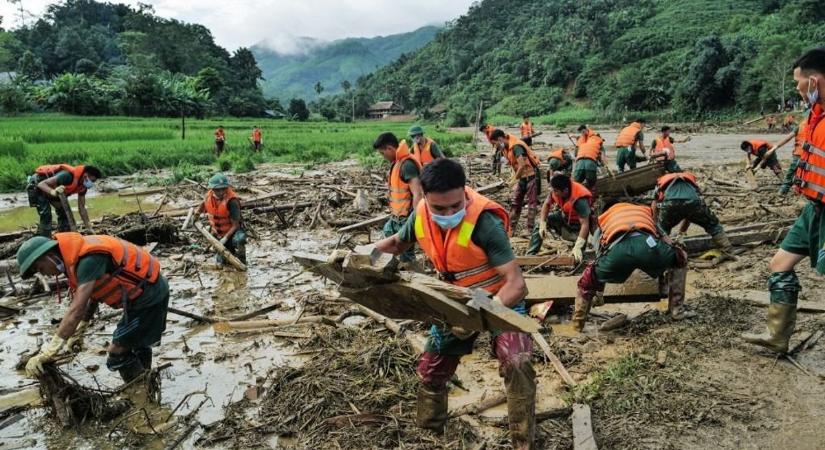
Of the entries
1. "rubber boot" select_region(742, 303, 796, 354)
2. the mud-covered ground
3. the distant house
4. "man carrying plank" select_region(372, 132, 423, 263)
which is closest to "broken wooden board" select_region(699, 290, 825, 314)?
the mud-covered ground

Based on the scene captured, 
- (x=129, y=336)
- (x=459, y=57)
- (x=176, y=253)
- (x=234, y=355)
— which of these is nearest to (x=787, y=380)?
(x=234, y=355)

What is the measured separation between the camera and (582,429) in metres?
3.23

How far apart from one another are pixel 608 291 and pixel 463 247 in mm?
2982

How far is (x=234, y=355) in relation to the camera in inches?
206

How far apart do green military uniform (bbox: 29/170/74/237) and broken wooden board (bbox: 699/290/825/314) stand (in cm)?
943

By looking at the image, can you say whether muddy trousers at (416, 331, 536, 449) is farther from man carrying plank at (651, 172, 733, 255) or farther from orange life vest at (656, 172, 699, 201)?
orange life vest at (656, 172, 699, 201)

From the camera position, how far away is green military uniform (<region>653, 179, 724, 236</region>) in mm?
6539

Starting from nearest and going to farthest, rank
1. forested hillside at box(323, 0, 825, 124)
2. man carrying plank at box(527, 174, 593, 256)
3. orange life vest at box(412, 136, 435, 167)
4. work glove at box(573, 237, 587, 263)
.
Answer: work glove at box(573, 237, 587, 263) → man carrying plank at box(527, 174, 593, 256) → orange life vest at box(412, 136, 435, 167) → forested hillside at box(323, 0, 825, 124)

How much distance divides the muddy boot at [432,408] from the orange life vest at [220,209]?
17.3ft

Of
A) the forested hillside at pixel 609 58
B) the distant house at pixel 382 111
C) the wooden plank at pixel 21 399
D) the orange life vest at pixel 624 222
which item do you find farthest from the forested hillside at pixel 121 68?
the orange life vest at pixel 624 222

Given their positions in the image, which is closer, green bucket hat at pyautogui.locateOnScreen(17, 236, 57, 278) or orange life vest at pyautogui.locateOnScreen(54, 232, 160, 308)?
green bucket hat at pyautogui.locateOnScreen(17, 236, 57, 278)

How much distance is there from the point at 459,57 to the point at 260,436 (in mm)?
112327

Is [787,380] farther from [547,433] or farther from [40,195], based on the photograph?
[40,195]

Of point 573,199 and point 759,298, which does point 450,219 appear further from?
point 759,298
